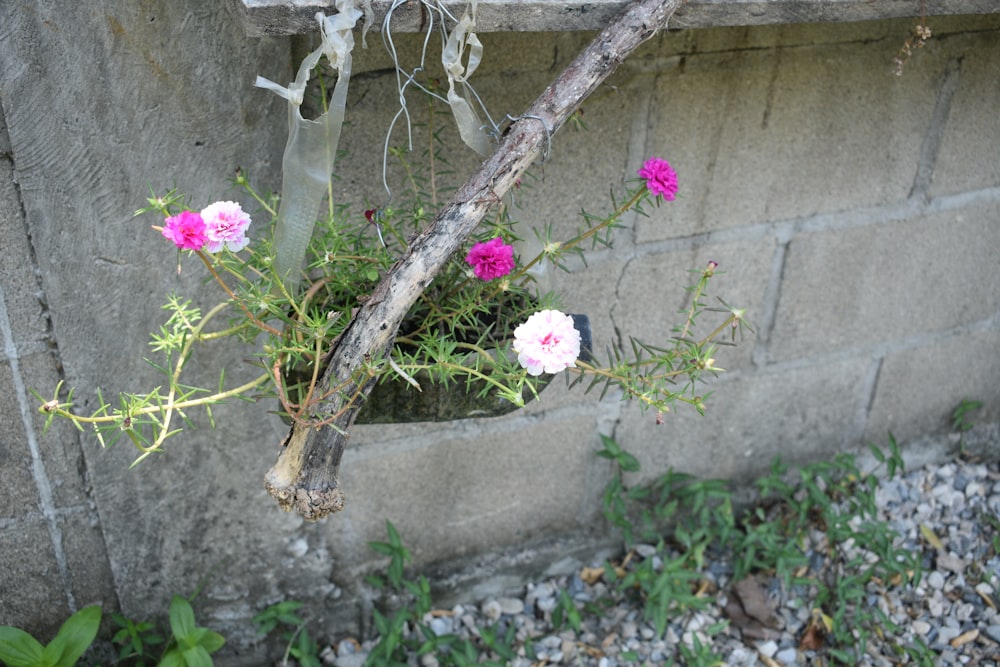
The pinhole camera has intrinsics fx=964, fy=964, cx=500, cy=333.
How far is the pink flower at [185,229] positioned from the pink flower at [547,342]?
419mm

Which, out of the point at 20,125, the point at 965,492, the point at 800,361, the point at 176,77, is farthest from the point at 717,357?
the point at 20,125

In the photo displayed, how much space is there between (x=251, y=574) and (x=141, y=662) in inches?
10.3

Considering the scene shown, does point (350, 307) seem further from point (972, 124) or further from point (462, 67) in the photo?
point (972, 124)

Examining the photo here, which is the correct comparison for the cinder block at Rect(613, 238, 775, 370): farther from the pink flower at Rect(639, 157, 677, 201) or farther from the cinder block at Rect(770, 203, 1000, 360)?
the pink flower at Rect(639, 157, 677, 201)

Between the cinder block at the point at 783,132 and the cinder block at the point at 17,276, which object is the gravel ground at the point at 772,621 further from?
the cinder block at the point at 17,276

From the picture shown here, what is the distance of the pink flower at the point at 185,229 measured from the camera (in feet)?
3.90

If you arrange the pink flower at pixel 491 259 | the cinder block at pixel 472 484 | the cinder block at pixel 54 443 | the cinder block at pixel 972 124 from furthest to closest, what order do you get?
the cinder block at pixel 972 124 < the cinder block at pixel 472 484 < the cinder block at pixel 54 443 < the pink flower at pixel 491 259

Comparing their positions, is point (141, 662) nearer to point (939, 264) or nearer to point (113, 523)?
point (113, 523)

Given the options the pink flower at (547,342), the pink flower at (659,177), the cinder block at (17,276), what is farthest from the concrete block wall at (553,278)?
the pink flower at (547,342)

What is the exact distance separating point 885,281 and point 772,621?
2.79 feet

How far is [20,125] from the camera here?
4.67 feet

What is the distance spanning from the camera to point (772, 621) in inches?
87.4

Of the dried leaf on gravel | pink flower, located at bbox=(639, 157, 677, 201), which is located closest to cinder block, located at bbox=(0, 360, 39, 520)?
pink flower, located at bbox=(639, 157, 677, 201)

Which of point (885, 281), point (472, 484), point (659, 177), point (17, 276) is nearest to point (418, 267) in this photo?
point (659, 177)
